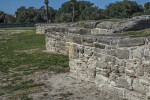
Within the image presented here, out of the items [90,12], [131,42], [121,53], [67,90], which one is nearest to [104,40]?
[121,53]

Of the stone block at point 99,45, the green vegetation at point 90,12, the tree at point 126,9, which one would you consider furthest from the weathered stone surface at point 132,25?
the tree at point 126,9

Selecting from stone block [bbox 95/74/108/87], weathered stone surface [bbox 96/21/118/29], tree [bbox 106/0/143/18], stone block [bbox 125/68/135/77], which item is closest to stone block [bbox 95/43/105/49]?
stone block [bbox 95/74/108/87]

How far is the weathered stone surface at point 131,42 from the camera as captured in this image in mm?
3991

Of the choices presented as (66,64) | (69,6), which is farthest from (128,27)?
(69,6)

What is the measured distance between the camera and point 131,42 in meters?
4.14

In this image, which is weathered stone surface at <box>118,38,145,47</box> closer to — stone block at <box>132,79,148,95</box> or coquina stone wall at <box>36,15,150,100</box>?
coquina stone wall at <box>36,15,150,100</box>

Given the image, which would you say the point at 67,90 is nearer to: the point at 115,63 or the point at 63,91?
the point at 63,91

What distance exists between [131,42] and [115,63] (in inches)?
24.2

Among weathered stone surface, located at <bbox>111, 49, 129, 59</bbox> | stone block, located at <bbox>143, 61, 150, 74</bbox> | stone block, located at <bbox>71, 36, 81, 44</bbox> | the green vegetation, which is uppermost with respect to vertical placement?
the green vegetation

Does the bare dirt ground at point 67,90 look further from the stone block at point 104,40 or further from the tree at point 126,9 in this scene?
the tree at point 126,9

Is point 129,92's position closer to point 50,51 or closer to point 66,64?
point 66,64

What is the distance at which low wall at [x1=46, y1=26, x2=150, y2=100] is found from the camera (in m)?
3.96

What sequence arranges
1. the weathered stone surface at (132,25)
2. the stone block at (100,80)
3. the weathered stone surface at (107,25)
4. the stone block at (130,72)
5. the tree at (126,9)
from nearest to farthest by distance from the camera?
the stone block at (130,72) < the stone block at (100,80) < the weathered stone surface at (132,25) < the weathered stone surface at (107,25) < the tree at (126,9)

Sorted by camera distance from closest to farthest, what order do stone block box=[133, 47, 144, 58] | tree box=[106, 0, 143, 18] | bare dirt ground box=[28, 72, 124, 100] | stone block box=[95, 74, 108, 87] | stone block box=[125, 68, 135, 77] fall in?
1. stone block box=[133, 47, 144, 58]
2. stone block box=[125, 68, 135, 77]
3. bare dirt ground box=[28, 72, 124, 100]
4. stone block box=[95, 74, 108, 87]
5. tree box=[106, 0, 143, 18]
